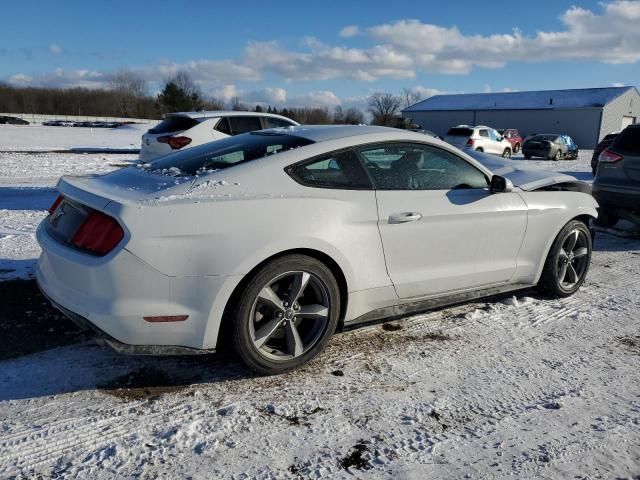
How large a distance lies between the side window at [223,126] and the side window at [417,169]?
6943mm

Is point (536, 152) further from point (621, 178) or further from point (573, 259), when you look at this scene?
point (573, 259)

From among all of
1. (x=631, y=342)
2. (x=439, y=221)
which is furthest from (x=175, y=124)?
(x=631, y=342)

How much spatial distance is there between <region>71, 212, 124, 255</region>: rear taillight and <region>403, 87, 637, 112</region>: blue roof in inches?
2249

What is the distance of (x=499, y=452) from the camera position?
2.56 metres

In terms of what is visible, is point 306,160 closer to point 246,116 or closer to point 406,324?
point 406,324

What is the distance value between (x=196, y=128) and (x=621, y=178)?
700cm

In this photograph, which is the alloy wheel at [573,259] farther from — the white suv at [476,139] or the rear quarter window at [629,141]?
the white suv at [476,139]

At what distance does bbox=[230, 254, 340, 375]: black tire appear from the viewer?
302 centimetres

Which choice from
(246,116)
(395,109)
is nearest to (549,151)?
(246,116)

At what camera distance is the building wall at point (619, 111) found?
51719mm

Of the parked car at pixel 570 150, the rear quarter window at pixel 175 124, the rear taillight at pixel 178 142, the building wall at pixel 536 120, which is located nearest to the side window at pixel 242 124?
the rear quarter window at pixel 175 124

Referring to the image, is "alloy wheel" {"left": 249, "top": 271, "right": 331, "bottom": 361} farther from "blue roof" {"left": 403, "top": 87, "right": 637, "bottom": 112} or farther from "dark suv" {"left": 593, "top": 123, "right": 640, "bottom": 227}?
"blue roof" {"left": 403, "top": 87, "right": 637, "bottom": 112}

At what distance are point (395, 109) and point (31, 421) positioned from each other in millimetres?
90455

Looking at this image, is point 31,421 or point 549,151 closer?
point 31,421
